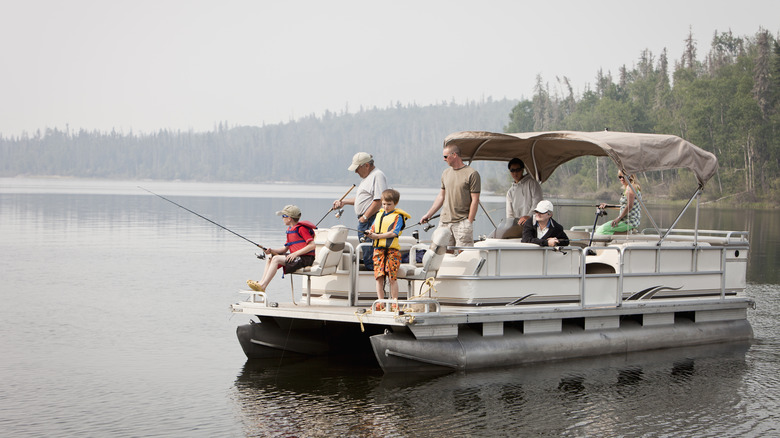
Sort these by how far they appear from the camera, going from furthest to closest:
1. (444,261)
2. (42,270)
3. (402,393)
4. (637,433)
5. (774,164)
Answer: (774,164) < (42,270) < (444,261) < (402,393) < (637,433)

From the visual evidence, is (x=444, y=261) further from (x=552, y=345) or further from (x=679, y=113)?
(x=679, y=113)

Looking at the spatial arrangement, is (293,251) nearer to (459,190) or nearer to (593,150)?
(459,190)

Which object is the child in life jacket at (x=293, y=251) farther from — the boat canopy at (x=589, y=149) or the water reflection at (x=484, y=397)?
the boat canopy at (x=589, y=149)

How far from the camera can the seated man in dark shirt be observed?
10922 mm

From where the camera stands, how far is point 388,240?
403 inches

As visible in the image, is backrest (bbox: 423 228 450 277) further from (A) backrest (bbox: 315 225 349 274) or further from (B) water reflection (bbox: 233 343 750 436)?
(B) water reflection (bbox: 233 343 750 436)

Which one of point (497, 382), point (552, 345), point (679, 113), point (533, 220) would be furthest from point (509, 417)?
point (679, 113)

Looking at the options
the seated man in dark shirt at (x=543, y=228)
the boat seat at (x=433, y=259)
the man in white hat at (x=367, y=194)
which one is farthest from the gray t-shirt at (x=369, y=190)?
the seated man in dark shirt at (x=543, y=228)

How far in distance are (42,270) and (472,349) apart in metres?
15.2

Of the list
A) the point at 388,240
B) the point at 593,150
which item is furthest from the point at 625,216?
the point at 388,240

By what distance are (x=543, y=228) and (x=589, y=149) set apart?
6.82ft

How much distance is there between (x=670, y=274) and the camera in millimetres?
12156

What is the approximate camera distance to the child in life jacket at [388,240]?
10.1m

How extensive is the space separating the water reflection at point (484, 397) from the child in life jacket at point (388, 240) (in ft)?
3.57
